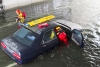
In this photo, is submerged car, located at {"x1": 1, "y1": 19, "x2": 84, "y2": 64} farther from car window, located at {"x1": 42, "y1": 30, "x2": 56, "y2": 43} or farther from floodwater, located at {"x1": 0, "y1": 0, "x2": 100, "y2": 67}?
floodwater, located at {"x1": 0, "y1": 0, "x2": 100, "y2": 67}

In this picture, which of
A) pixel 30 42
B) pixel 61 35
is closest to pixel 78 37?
pixel 61 35

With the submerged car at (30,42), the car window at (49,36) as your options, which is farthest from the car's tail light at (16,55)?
the car window at (49,36)

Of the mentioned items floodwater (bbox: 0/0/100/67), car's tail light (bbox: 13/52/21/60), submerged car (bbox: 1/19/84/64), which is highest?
submerged car (bbox: 1/19/84/64)

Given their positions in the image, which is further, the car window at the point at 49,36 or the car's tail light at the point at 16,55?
the car window at the point at 49,36

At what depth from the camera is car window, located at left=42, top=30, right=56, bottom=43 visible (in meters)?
8.12

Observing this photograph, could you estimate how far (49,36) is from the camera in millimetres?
8352

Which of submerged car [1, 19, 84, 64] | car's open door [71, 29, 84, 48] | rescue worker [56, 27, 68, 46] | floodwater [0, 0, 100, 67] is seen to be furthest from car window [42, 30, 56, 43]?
car's open door [71, 29, 84, 48]

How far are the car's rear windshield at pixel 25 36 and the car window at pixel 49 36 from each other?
47 centimetres

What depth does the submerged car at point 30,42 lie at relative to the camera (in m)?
7.40

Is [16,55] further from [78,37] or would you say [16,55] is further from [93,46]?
[93,46]

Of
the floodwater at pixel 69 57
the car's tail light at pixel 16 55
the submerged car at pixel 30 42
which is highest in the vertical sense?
the submerged car at pixel 30 42

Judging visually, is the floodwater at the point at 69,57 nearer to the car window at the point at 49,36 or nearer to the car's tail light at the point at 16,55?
the car's tail light at the point at 16,55

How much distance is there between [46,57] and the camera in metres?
8.48

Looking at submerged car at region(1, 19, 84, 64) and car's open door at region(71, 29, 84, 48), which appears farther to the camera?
car's open door at region(71, 29, 84, 48)
